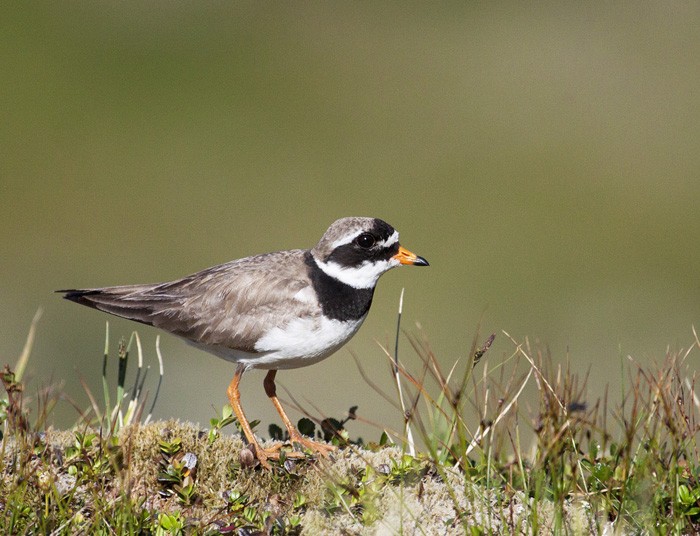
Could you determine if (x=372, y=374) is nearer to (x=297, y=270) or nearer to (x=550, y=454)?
(x=297, y=270)

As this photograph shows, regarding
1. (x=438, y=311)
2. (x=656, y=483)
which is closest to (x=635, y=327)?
(x=438, y=311)

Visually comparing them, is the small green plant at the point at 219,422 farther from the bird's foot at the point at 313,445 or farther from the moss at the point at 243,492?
the bird's foot at the point at 313,445

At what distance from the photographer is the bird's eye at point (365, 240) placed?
6887 mm

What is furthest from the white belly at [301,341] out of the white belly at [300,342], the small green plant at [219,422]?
the small green plant at [219,422]

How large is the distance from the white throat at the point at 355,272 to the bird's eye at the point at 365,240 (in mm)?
125

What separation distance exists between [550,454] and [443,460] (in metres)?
1.34

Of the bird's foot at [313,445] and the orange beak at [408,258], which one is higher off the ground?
the orange beak at [408,258]

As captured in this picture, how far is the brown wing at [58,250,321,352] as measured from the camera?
6.70 m

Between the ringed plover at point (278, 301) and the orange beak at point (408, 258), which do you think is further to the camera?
the orange beak at point (408, 258)

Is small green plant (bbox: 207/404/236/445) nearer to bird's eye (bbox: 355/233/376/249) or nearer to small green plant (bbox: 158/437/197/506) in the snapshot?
small green plant (bbox: 158/437/197/506)

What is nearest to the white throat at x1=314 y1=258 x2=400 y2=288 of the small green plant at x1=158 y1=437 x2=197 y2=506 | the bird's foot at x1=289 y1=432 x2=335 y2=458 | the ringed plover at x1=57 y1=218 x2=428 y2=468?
the ringed plover at x1=57 y1=218 x2=428 y2=468

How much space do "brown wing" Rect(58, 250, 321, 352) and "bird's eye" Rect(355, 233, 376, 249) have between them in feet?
1.52

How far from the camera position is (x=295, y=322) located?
6.57m

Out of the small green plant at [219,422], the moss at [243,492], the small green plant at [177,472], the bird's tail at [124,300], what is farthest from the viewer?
the bird's tail at [124,300]
